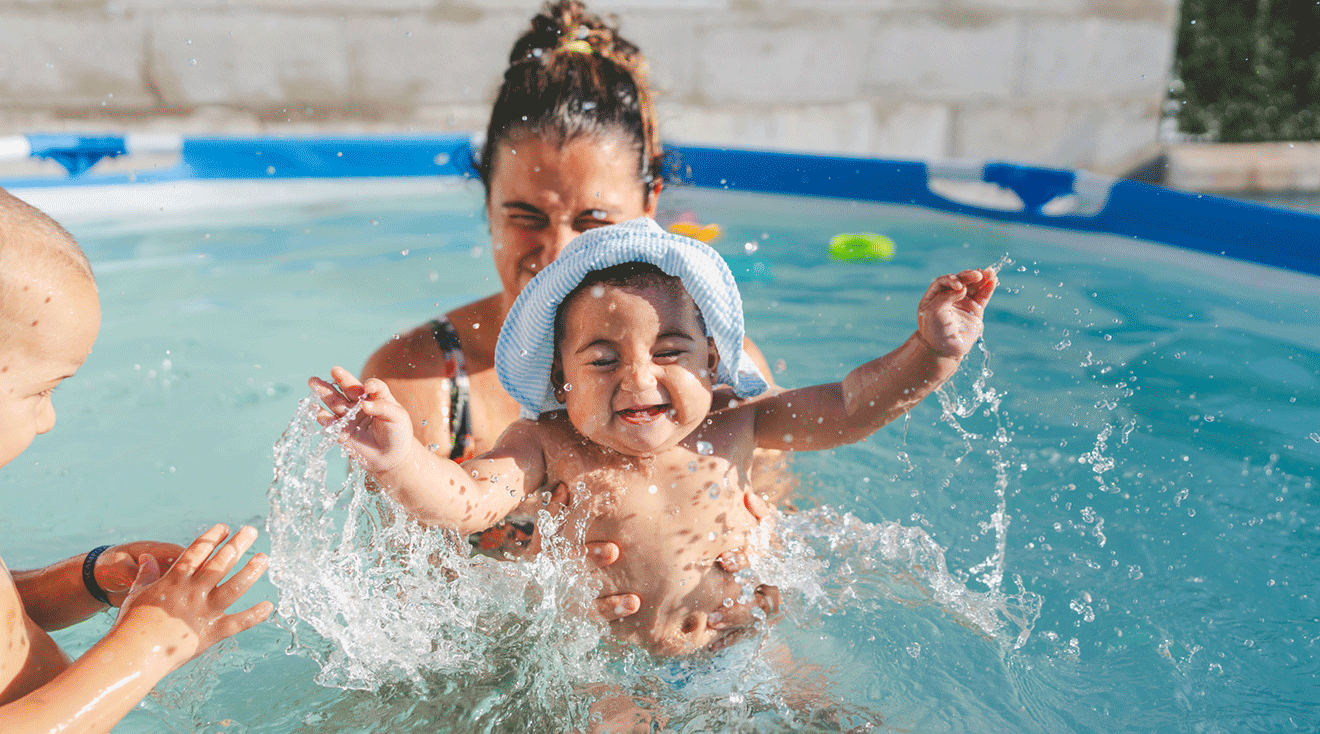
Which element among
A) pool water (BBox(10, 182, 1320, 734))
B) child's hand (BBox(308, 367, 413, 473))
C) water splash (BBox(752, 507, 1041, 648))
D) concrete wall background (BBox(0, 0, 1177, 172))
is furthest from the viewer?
concrete wall background (BBox(0, 0, 1177, 172))

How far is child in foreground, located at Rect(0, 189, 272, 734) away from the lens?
1561mm

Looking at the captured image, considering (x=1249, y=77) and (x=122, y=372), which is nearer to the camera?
(x=122, y=372)

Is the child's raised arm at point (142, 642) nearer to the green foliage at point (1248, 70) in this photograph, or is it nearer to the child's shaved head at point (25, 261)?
the child's shaved head at point (25, 261)

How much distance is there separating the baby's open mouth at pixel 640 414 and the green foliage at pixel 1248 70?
772 centimetres

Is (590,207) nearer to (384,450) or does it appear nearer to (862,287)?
(384,450)

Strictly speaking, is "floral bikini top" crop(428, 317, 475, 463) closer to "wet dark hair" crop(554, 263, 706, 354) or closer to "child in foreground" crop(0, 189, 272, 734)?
"wet dark hair" crop(554, 263, 706, 354)

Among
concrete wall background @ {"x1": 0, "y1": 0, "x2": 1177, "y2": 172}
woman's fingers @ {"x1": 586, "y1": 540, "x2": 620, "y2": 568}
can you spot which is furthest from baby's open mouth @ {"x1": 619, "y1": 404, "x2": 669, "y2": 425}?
concrete wall background @ {"x1": 0, "y1": 0, "x2": 1177, "y2": 172}

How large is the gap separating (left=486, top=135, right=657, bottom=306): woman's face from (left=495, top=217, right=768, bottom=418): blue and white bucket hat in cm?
35

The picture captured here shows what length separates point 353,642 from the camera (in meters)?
2.13

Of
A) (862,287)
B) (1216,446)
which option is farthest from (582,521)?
(862,287)

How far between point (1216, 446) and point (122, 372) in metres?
4.07

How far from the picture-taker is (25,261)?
1565 millimetres

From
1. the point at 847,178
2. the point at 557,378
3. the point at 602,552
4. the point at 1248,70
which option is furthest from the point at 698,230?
the point at 1248,70

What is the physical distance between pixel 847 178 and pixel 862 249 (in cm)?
92
